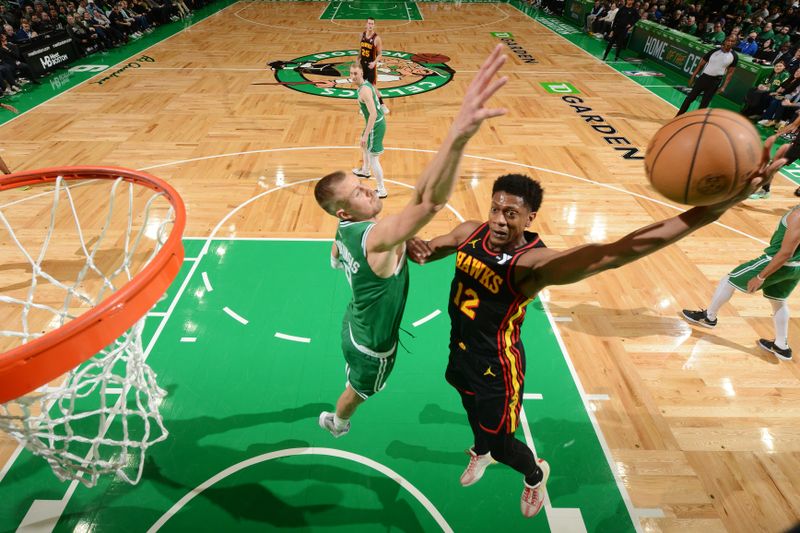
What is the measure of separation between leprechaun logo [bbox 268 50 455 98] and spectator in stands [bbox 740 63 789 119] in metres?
6.81

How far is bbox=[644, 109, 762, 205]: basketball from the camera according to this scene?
1.80 m

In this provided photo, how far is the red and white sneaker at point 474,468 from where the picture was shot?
303 cm

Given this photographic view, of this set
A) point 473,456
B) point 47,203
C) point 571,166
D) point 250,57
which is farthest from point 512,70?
point 473,456

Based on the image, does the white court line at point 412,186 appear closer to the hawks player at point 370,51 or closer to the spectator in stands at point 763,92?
the hawks player at point 370,51

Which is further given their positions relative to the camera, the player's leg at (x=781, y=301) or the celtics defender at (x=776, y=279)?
the player's leg at (x=781, y=301)

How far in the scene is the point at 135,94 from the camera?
33.5ft

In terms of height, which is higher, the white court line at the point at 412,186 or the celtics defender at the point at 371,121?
the celtics defender at the point at 371,121

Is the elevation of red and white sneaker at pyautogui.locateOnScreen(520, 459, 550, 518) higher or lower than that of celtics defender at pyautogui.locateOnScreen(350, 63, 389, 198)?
lower

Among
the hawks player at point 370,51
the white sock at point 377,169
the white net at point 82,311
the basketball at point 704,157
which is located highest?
the basketball at point 704,157

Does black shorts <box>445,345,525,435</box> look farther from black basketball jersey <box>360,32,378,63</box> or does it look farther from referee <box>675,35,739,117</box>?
referee <box>675,35,739,117</box>

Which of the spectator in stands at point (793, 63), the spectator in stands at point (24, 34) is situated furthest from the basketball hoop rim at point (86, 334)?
the spectator in stands at point (793, 63)

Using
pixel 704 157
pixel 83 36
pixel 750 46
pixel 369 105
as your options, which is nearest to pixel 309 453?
pixel 704 157

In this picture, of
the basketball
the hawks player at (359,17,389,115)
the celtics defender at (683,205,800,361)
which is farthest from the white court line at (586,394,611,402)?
the hawks player at (359,17,389,115)

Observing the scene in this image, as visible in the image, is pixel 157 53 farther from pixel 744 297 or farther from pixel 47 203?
pixel 744 297
